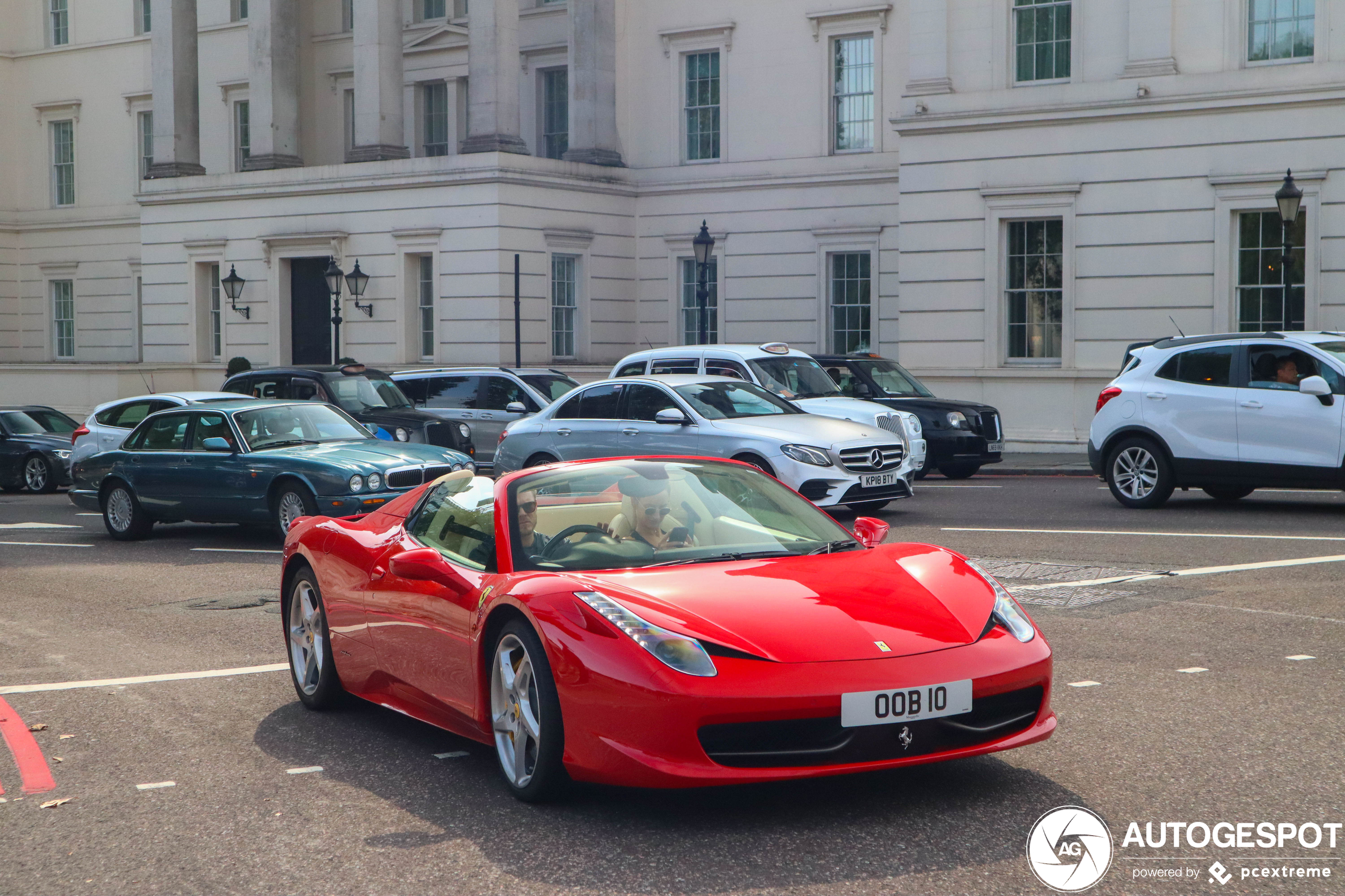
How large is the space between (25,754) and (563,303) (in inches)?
1184

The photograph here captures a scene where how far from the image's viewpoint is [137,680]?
8492 mm

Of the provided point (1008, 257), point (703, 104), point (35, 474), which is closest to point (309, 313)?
point (703, 104)

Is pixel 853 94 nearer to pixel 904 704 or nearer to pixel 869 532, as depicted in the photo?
pixel 869 532

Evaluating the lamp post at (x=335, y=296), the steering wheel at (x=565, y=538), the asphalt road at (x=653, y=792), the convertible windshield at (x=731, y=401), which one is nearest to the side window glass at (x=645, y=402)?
the convertible windshield at (x=731, y=401)

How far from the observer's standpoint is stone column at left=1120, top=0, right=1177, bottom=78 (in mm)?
26531

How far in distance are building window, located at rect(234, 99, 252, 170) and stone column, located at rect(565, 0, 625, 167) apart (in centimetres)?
1253

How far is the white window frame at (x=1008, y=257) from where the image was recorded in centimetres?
2784

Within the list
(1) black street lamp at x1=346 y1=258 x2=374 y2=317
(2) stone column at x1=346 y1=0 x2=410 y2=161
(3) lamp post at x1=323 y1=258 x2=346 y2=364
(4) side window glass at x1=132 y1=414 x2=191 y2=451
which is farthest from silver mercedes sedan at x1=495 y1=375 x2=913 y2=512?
(2) stone column at x1=346 y1=0 x2=410 y2=161

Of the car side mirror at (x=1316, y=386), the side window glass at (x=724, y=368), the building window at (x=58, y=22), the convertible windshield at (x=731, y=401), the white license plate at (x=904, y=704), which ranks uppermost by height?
the building window at (x=58, y=22)

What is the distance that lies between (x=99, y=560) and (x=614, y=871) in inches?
442

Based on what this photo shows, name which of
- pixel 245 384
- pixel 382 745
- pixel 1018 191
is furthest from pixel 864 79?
pixel 382 745

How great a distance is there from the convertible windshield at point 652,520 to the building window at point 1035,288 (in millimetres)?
22434

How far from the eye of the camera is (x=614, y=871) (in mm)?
4859

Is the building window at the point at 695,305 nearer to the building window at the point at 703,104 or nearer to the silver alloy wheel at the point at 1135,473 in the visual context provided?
the building window at the point at 703,104
